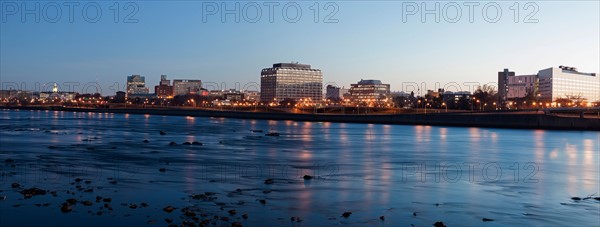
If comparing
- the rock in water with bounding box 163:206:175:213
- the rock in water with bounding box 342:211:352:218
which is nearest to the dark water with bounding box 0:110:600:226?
the rock in water with bounding box 342:211:352:218

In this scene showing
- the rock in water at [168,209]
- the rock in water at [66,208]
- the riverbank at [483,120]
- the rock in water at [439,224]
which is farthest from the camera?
the riverbank at [483,120]

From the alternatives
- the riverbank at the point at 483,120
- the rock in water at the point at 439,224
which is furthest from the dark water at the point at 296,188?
the riverbank at the point at 483,120

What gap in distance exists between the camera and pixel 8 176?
22266 mm

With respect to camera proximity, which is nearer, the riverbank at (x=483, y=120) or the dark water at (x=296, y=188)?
the dark water at (x=296, y=188)

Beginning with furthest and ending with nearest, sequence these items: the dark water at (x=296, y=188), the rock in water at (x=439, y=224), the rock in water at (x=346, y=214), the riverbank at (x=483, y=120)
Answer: the riverbank at (x=483, y=120) → the rock in water at (x=346, y=214) → the dark water at (x=296, y=188) → the rock in water at (x=439, y=224)

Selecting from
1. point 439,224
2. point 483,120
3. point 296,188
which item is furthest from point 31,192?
point 483,120

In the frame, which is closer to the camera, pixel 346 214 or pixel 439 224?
pixel 439 224

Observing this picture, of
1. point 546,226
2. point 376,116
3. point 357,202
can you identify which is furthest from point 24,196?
point 376,116

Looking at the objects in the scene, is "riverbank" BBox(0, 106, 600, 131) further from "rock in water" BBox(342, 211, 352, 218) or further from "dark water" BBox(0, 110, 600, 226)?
"rock in water" BBox(342, 211, 352, 218)

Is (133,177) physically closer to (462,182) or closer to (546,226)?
(462,182)

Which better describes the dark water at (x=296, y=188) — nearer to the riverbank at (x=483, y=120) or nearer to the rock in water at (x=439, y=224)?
the rock in water at (x=439, y=224)

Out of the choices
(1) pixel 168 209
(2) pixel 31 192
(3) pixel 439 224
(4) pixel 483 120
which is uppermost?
(4) pixel 483 120

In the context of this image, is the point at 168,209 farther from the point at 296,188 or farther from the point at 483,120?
the point at 483,120

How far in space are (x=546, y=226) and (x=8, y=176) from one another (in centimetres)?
1921
